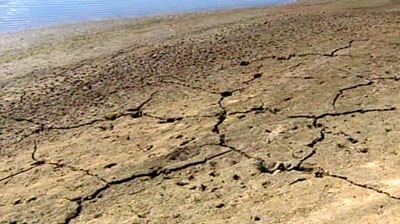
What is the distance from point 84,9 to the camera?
452 inches

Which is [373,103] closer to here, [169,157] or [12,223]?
[169,157]

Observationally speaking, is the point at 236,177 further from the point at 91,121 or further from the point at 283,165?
the point at 91,121

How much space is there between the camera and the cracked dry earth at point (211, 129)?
11.2 ft

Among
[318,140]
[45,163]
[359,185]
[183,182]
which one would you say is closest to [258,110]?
[318,140]

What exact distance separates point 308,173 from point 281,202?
1.27ft

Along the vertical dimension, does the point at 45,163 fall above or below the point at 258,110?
below

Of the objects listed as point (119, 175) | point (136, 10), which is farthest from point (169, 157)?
point (136, 10)

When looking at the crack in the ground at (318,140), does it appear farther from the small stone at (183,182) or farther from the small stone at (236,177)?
the small stone at (183,182)

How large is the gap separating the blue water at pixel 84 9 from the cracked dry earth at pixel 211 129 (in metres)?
2.96

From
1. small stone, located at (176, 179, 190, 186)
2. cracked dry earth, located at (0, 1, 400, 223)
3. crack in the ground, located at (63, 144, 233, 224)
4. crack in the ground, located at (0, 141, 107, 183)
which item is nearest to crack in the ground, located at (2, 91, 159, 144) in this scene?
cracked dry earth, located at (0, 1, 400, 223)

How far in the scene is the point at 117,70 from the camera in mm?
6270

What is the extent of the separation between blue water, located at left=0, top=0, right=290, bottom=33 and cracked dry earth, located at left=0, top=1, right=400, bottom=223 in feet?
9.72

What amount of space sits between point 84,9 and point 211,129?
25.1 ft

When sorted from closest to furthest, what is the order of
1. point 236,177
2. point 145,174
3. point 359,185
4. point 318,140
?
1. point 359,185
2. point 236,177
3. point 145,174
4. point 318,140
